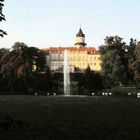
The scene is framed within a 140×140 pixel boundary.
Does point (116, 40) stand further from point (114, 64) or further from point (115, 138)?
point (115, 138)

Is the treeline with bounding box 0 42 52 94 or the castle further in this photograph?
the castle

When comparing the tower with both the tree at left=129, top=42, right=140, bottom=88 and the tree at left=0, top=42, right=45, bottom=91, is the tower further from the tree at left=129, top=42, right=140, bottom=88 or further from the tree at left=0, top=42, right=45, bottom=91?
the tree at left=129, top=42, right=140, bottom=88

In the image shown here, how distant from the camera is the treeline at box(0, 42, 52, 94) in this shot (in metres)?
82.0

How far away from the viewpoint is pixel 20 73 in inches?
3201

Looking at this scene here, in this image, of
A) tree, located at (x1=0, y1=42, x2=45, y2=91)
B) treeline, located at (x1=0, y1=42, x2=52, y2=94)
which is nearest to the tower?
treeline, located at (x1=0, y1=42, x2=52, y2=94)

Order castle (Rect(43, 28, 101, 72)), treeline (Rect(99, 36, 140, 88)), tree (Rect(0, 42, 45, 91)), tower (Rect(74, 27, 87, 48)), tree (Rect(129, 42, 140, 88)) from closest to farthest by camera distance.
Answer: tree (Rect(129, 42, 140, 88)) < treeline (Rect(99, 36, 140, 88)) < tree (Rect(0, 42, 45, 91)) < castle (Rect(43, 28, 101, 72)) < tower (Rect(74, 27, 87, 48))

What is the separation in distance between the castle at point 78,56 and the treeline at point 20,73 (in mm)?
90276

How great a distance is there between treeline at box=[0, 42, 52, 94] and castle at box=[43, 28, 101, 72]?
9028cm

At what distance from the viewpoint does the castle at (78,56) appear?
7067 inches

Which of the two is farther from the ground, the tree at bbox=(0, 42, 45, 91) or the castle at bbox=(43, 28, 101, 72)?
the castle at bbox=(43, 28, 101, 72)

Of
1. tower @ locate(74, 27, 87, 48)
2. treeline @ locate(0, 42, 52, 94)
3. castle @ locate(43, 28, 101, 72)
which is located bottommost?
treeline @ locate(0, 42, 52, 94)

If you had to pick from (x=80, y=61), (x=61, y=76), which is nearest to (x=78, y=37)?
(x=80, y=61)

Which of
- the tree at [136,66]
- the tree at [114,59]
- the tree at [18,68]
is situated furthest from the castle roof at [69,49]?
the tree at [136,66]

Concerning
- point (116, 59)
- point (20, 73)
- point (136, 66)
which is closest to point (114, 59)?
point (116, 59)
